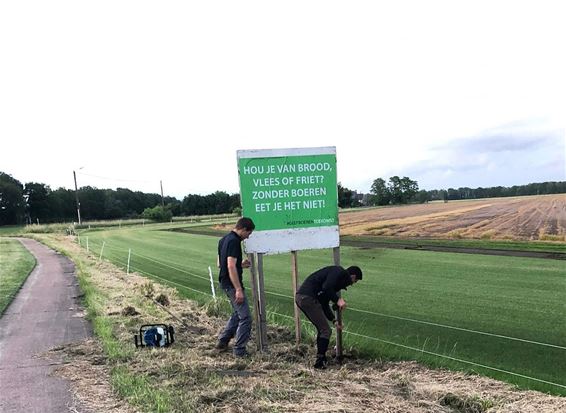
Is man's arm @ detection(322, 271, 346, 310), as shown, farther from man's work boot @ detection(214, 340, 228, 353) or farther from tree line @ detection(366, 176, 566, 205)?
tree line @ detection(366, 176, 566, 205)

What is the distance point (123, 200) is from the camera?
13412 centimetres

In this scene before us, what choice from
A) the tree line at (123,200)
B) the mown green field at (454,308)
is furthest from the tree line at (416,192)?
the mown green field at (454,308)

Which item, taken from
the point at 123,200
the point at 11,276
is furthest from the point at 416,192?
the point at 11,276

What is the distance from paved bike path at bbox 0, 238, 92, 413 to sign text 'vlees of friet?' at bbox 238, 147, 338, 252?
11.3ft

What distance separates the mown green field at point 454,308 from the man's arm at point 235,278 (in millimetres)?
2214

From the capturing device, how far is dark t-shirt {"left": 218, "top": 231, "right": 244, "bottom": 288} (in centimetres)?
725

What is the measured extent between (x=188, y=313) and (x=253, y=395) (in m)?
5.40

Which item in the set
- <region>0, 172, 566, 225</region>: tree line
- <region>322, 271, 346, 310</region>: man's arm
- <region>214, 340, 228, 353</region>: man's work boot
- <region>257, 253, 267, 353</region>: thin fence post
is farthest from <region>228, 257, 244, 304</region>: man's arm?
<region>0, 172, 566, 225</region>: tree line

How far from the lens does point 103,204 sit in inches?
4892

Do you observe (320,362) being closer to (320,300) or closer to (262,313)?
(320,300)

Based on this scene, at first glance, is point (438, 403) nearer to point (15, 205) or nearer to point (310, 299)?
point (310, 299)

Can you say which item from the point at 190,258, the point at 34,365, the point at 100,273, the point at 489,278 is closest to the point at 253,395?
the point at 34,365

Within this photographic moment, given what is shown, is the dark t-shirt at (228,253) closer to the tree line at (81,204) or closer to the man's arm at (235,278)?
the man's arm at (235,278)

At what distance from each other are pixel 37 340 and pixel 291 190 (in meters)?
4.90
